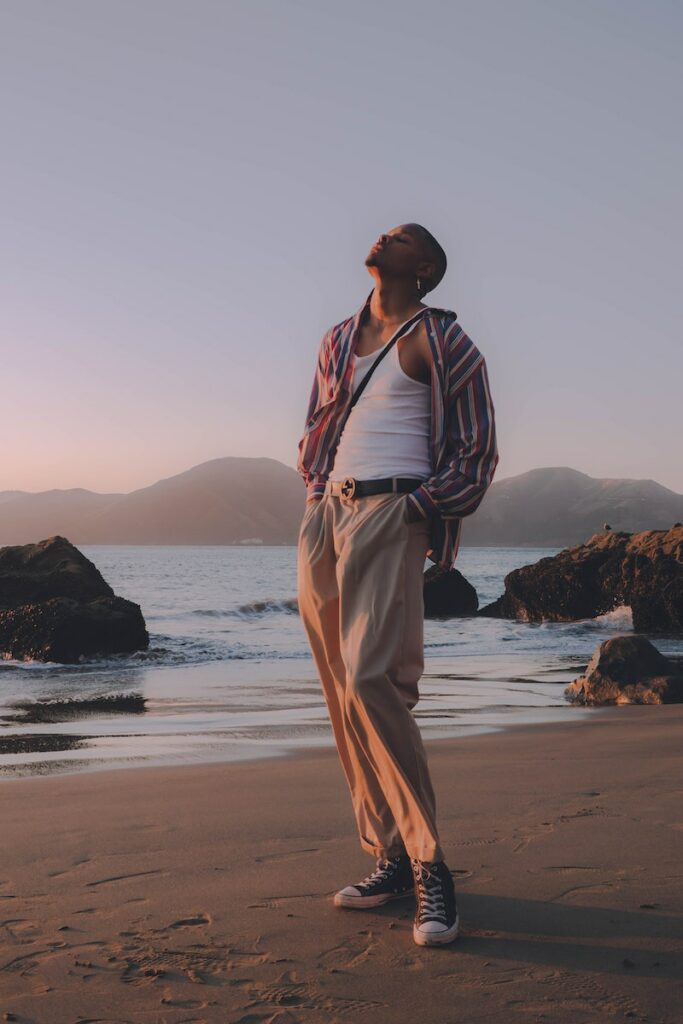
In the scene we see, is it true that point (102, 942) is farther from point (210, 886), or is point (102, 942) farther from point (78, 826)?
point (78, 826)

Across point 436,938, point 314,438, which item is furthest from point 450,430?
point 436,938

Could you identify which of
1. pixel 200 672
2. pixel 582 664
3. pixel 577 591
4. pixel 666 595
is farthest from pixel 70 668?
pixel 577 591

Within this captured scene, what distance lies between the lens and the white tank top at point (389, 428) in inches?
128

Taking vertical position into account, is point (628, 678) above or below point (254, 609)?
above

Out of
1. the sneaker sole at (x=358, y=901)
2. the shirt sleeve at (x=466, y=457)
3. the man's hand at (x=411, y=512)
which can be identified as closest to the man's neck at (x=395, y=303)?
the shirt sleeve at (x=466, y=457)

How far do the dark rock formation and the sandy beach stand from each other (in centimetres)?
Answer: 1635

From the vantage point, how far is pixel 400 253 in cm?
342

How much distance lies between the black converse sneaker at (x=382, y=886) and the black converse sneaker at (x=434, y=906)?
177 mm

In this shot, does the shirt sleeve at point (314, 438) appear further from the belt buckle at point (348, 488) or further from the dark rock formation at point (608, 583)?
the dark rock formation at point (608, 583)

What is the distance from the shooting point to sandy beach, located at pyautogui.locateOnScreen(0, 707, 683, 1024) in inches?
95.8

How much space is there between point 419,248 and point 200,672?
9.90m

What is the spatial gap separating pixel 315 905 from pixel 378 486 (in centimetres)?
134

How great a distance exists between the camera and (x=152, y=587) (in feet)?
131

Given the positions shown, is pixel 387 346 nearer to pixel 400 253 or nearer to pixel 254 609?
pixel 400 253
